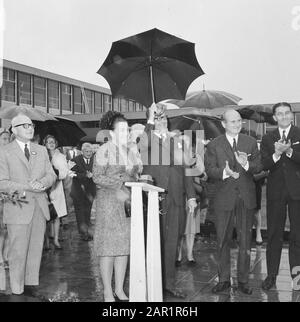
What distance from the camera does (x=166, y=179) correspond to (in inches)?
163

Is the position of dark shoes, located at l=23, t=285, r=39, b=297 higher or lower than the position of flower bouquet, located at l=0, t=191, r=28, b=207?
lower

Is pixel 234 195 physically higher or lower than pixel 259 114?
lower

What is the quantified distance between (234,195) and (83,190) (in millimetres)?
3525

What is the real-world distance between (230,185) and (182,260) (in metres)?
1.82

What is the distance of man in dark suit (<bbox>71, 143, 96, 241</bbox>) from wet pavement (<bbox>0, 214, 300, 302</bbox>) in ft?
2.07

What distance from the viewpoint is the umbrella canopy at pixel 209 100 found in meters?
9.00

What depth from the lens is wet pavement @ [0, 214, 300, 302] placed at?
410cm

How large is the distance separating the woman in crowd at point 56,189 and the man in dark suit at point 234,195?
218cm

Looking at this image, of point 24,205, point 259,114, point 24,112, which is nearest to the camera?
point 24,205

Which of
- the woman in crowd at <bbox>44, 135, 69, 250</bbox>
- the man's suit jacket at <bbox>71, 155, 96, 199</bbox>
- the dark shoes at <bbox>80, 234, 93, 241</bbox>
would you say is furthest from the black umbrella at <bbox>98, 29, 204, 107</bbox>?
the dark shoes at <bbox>80, 234, 93, 241</bbox>

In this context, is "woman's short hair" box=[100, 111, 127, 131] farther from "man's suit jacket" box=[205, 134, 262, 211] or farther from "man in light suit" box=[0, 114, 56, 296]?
"man's suit jacket" box=[205, 134, 262, 211]

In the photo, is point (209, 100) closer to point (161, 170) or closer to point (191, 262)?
point (191, 262)

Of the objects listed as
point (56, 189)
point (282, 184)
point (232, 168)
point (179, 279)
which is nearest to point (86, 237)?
point (56, 189)

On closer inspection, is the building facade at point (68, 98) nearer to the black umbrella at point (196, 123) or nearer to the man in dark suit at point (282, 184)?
the black umbrella at point (196, 123)
